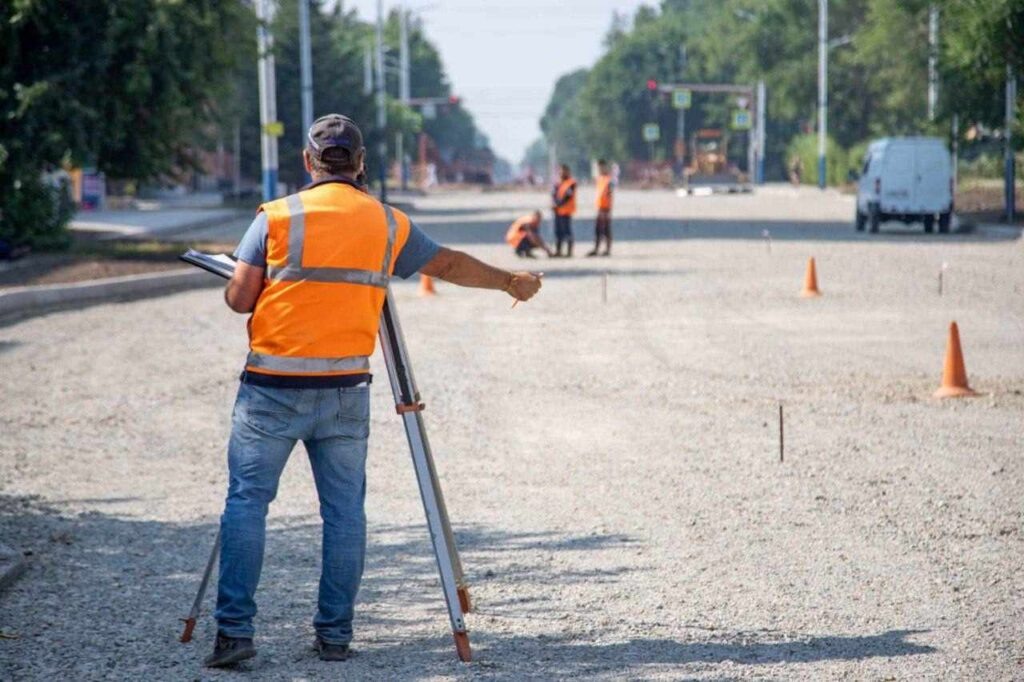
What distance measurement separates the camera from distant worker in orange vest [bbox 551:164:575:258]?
3106 cm

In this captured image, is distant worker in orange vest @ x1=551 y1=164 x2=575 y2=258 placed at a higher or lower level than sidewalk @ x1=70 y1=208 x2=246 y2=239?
higher

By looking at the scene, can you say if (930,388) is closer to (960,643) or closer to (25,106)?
(960,643)

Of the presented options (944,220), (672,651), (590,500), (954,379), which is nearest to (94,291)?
(954,379)

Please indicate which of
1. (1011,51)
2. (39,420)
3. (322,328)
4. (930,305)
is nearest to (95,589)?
(322,328)

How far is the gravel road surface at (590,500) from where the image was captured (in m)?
6.65

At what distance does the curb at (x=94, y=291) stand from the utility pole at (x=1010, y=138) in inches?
790

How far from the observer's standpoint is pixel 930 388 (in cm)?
1370

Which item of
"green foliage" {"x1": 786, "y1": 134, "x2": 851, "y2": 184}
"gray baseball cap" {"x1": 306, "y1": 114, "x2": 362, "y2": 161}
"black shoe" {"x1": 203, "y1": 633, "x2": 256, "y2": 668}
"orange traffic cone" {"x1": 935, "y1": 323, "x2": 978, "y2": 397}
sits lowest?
"black shoe" {"x1": 203, "y1": 633, "x2": 256, "y2": 668}

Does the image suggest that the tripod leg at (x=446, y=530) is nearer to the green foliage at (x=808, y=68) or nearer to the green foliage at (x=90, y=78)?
the green foliage at (x=90, y=78)

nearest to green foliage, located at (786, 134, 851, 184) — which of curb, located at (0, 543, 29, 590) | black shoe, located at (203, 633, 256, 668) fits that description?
curb, located at (0, 543, 29, 590)

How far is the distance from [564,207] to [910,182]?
458 inches

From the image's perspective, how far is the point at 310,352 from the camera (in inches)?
247

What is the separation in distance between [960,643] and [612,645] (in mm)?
1241

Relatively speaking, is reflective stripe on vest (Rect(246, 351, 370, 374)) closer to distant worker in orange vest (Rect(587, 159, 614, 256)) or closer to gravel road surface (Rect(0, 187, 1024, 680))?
gravel road surface (Rect(0, 187, 1024, 680))
